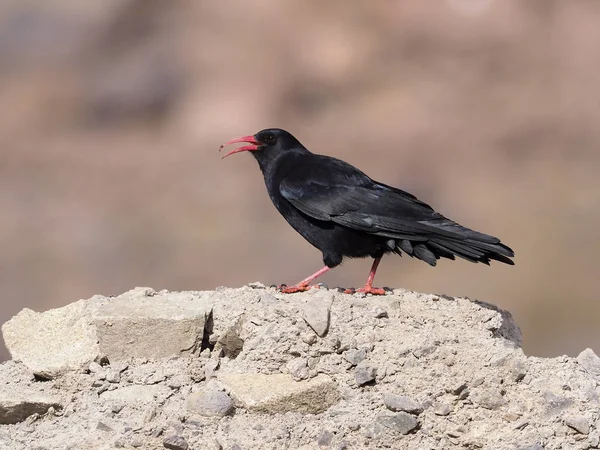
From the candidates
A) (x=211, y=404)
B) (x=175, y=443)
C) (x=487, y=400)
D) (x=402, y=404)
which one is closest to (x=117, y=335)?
(x=211, y=404)

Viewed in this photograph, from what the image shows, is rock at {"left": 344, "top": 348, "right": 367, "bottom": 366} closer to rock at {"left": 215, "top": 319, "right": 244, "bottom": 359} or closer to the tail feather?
rock at {"left": 215, "top": 319, "right": 244, "bottom": 359}

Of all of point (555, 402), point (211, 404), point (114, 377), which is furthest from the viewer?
point (114, 377)

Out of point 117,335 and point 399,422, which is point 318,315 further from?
point 117,335

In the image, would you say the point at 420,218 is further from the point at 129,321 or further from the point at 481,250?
the point at 129,321

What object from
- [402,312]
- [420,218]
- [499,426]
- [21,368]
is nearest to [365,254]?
[420,218]

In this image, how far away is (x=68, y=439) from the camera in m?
5.98

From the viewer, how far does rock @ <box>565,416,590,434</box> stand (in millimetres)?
6023

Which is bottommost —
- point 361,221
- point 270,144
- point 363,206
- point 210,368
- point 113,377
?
point 113,377

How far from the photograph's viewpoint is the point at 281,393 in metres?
6.08

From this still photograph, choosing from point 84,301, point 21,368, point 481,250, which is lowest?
point 21,368

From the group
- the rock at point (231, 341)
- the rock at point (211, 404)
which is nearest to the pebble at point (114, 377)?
the rock at point (211, 404)

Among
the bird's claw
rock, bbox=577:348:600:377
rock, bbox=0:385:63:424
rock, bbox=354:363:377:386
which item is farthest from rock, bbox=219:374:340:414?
rock, bbox=577:348:600:377

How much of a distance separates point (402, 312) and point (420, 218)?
0.97 meters

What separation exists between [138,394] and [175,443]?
579 millimetres
